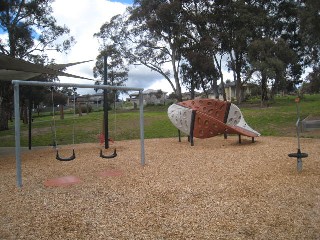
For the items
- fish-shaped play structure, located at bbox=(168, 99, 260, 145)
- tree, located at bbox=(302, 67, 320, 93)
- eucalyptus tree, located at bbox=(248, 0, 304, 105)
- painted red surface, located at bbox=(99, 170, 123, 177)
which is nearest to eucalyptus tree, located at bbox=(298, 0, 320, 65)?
eucalyptus tree, located at bbox=(248, 0, 304, 105)

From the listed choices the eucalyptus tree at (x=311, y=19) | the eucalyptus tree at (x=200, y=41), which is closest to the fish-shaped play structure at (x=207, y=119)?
the eucalyptus tree at (x=311, y=19)

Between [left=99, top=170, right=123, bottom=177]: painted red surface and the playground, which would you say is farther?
[left=99, top=170, right=123, bottom=177]: painted red surface

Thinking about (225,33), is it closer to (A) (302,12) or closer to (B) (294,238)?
(A) (302,12)

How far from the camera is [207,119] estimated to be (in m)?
10.9

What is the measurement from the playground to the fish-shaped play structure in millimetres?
2226

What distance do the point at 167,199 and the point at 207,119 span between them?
20.0 ft

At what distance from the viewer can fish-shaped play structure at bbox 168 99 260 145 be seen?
426 inches

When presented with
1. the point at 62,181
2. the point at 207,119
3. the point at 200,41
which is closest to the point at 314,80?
the point at 200,41

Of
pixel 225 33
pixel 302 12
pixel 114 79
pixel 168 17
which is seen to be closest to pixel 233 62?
pixel 225 33

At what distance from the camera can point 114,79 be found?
165ft

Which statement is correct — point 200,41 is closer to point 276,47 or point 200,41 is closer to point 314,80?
A: point 276,47

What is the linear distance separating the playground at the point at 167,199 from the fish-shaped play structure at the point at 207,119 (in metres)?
2.23

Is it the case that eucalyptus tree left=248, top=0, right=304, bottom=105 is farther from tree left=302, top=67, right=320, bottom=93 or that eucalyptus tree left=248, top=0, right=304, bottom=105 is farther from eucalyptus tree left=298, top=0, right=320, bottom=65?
eucalyptus tree left=298, top=0, right=320, bottom=65

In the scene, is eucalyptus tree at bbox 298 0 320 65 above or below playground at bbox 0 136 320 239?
above
